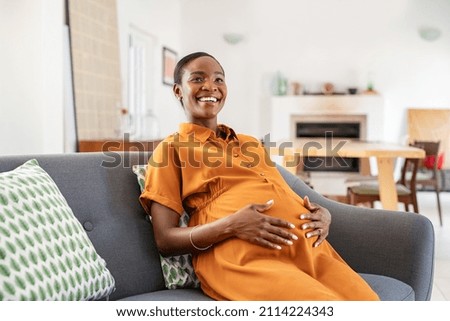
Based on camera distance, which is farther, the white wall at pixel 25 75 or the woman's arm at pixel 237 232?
the white wall at pixel 25 75

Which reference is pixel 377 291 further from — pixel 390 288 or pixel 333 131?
pixel 333 131

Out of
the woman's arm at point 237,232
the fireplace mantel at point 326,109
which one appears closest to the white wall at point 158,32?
the fireplace mantel at point 326,109

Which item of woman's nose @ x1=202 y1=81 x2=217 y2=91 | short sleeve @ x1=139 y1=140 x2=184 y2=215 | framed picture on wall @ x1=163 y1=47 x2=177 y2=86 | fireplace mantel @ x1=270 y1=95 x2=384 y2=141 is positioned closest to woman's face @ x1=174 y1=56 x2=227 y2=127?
woman's nose @ x1=202 y1=81 x2=217 y2=91

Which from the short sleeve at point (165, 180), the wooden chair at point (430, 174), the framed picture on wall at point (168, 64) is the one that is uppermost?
the framed picture on wall at point (168, 64)

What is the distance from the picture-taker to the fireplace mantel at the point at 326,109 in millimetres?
7355

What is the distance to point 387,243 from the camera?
162 cm

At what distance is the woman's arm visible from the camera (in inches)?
50.5

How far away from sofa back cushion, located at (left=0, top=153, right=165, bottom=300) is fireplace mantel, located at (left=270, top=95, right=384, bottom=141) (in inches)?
229

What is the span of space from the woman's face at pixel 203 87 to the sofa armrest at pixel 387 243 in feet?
Answer: 1.85

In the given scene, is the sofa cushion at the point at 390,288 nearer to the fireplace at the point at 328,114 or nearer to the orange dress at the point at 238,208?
the orange dress at the point at 238,208

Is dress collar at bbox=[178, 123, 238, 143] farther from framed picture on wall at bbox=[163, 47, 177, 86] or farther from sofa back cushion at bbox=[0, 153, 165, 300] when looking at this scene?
framed picture on wall at bbox=[163, 47, 177, 86]
